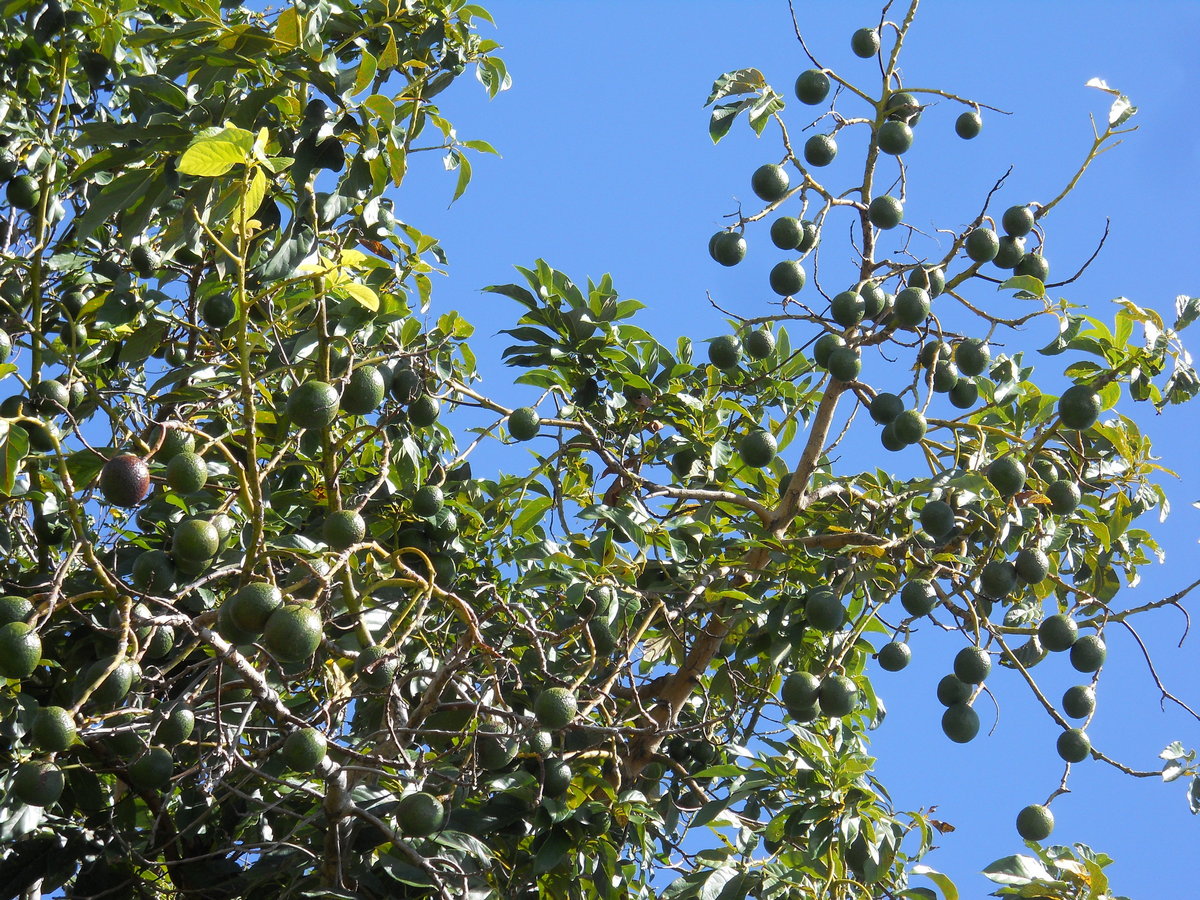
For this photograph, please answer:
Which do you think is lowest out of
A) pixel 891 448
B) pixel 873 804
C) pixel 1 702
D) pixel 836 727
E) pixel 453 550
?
pixel 1 702

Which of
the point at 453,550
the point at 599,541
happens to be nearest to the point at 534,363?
the point at 453,550

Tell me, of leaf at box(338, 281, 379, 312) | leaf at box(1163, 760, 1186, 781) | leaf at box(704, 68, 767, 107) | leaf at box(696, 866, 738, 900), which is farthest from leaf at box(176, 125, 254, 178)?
leaf at box(1163, 760, 1186, 781)

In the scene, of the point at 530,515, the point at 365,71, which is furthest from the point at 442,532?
the point at 365,71

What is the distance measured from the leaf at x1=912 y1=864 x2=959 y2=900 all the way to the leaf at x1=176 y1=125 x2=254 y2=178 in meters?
1.89

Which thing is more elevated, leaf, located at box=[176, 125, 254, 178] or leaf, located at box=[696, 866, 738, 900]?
leaf, located at box=[176, 125, 254, 178]

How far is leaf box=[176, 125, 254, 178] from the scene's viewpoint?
186 cm

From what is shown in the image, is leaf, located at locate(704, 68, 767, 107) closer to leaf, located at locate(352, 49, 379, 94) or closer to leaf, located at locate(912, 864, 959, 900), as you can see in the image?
leaf, located at locate(352, 49, 379, 94)

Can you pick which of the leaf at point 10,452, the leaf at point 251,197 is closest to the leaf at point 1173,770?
the leaf at point 251,197

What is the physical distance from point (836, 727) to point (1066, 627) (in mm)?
555

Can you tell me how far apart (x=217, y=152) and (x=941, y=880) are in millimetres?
1998

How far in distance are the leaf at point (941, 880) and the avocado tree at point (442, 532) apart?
0.04 feet

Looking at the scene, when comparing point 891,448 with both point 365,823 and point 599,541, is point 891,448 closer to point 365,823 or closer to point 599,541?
point 599,541

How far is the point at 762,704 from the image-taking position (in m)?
3.20

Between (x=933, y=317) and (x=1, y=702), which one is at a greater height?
(x=933, y=317)
